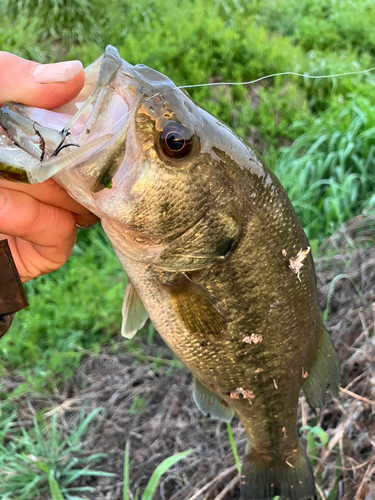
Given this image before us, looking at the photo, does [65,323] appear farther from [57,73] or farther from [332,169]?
[332,169]

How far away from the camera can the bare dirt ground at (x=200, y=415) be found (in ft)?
6.62

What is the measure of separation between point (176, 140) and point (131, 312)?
71cm

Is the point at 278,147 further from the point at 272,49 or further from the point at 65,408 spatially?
the point at 65,408

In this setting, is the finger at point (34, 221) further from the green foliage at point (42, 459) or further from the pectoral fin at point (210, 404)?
the green foliage at point (42, 459)

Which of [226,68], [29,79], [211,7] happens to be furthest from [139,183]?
[211,7]

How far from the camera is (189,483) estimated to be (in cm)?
226

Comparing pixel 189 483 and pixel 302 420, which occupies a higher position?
pixel 302 420

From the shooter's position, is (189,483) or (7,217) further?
(189,483)

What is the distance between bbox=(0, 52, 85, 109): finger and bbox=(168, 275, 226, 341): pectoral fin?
68cm

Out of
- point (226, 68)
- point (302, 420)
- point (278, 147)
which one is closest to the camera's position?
point (302, 420)

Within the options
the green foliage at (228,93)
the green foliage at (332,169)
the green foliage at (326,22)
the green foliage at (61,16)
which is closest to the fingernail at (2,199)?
the green foliage at (228,93)

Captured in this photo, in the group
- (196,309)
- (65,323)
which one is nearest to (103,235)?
(65,323)

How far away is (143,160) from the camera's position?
3.66ft

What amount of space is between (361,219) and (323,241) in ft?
1.14
